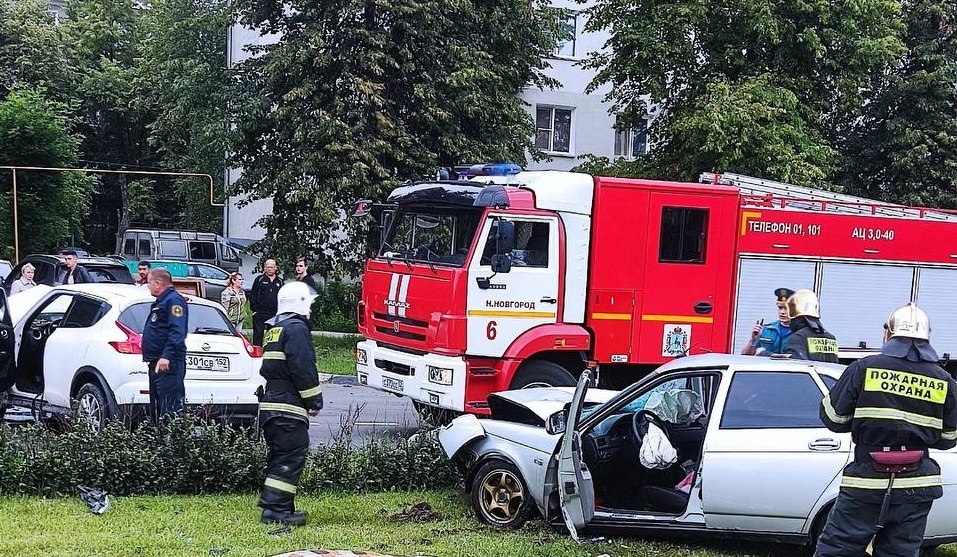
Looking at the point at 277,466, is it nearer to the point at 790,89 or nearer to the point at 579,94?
the point at 790,89

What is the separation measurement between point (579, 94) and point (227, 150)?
15.2 meters

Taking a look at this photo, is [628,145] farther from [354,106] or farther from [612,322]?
[612,322]

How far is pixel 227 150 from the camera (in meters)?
19.4

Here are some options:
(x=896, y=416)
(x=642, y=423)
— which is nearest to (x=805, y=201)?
(x=642, y=423)

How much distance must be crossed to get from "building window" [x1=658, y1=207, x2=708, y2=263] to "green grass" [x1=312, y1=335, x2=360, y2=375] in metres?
6.91

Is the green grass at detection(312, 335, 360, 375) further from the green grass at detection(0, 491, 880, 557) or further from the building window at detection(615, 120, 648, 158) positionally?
the building window at detection(615, 120, 648, 158)

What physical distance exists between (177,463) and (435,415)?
3.80m

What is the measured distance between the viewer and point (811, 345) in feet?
25.1

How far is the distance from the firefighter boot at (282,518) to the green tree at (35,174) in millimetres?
21150

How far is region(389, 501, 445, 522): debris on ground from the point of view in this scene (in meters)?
7.09

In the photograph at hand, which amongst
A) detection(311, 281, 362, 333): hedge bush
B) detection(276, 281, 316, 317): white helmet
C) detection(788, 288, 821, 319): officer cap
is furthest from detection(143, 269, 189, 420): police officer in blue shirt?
detection(311, 281, 362, 333): hedge bush

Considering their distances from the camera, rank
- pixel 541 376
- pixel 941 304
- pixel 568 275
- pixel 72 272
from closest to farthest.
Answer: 1. pixel 541 376
2. pixel 568 275
3. pixel 941 304
4. pixel 72 272

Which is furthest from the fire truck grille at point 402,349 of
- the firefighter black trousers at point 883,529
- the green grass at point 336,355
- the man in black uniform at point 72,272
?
the man in black uniform at point 72,272

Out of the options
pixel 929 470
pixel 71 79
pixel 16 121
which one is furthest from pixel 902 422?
pixel 71 79
